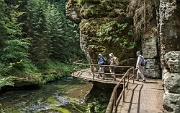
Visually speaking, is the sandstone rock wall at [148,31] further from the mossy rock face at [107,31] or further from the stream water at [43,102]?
the stream water at [43,102]

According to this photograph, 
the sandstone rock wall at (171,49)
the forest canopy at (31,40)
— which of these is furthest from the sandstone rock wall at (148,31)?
the forest canopy at (31,40)

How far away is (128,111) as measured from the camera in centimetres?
753

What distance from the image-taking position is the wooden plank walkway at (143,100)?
7770mm

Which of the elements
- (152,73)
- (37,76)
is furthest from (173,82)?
(37,76)

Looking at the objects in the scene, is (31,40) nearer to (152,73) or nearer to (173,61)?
(152,73)

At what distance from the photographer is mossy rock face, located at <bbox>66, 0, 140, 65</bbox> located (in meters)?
15.0

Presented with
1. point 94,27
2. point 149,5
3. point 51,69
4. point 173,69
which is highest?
point 149,5

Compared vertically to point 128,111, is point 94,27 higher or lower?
higher

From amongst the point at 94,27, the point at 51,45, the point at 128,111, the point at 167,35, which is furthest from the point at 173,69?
the point at 51,45

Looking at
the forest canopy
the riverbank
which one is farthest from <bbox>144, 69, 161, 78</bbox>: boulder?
the forest canopy

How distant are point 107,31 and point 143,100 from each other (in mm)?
7043

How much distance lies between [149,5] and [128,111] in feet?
28.5

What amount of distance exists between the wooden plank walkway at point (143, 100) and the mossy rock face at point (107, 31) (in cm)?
382

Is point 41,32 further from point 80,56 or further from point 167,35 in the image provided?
point 167,35
